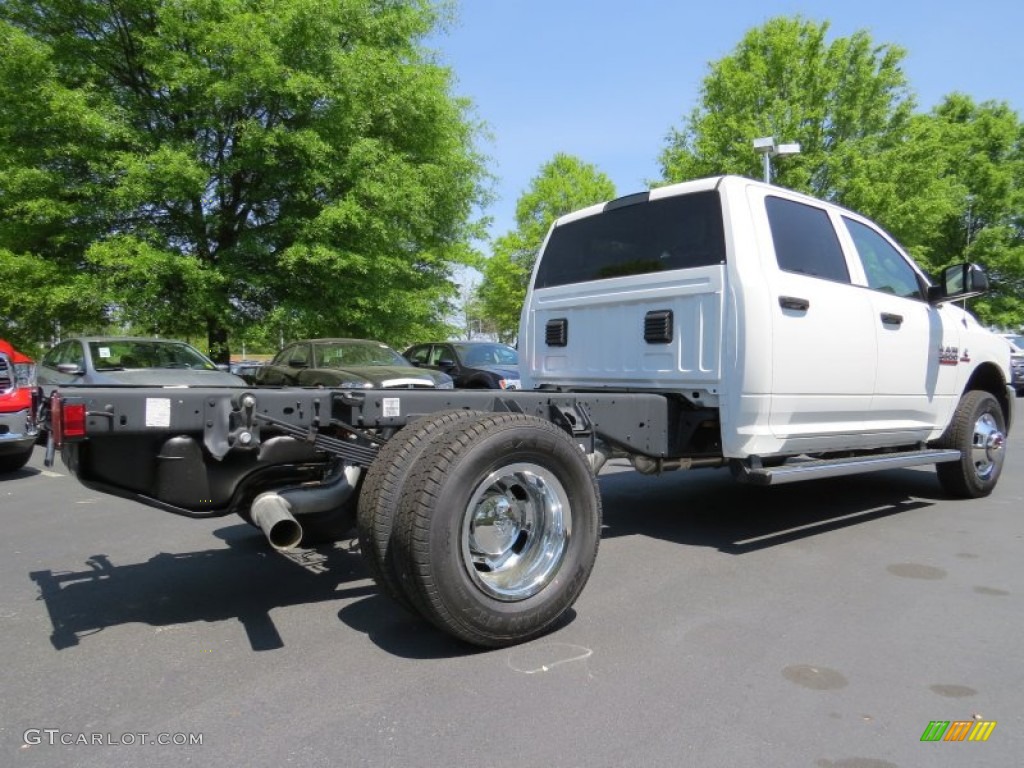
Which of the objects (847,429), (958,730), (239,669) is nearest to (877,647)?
(958,730)

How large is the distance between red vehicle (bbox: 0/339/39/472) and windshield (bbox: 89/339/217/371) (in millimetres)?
1639

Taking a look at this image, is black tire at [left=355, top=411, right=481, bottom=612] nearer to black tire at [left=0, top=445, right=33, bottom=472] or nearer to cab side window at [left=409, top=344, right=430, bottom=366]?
black tire at [left=0, top=445, right=33, bottom=472]

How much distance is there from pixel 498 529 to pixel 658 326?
6.46 feet

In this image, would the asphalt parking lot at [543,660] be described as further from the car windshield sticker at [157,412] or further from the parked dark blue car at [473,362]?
the parked dark blue car at [473,362]

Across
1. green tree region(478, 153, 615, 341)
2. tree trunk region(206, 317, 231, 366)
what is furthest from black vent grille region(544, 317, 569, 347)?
green tree region(478, 153, 615, 341)

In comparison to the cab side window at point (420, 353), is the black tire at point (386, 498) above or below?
below

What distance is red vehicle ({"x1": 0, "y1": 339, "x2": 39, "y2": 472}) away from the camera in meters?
7.62

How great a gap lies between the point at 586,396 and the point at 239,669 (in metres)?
2.17

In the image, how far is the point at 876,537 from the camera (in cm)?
518

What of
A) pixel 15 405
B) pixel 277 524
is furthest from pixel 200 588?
pixel 15 405

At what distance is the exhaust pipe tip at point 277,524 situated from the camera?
307cm

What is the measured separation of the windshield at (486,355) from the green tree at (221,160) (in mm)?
1612

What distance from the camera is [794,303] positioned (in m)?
4.50

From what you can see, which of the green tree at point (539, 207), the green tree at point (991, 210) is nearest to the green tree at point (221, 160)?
the green tree at point (539, 207)
